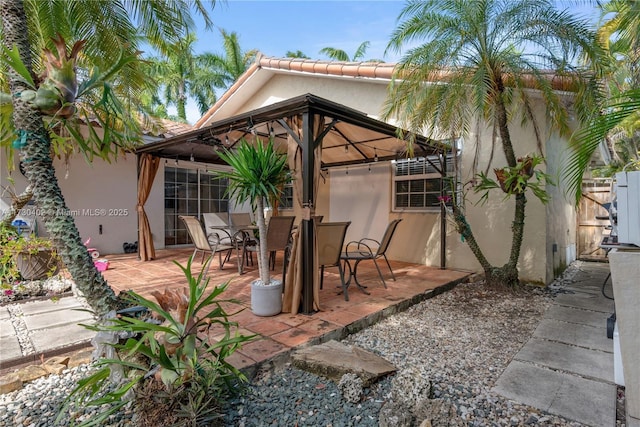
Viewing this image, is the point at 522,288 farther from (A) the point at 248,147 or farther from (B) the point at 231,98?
(B) the point at 231,98

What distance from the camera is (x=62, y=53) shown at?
2.09 m

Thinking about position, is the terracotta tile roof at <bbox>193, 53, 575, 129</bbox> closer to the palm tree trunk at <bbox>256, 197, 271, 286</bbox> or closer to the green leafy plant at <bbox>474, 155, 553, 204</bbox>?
the green leafy plant at <bbox>474, 155, 553, 204</bbox>

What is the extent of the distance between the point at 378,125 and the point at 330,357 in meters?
3.38

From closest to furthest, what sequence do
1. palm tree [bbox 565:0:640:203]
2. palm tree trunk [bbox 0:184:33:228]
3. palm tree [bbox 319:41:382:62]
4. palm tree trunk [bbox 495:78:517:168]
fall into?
1. palm tree [bbox 565:0:640:203]
2. palm tree trunk [bbox 0:184:33:228]
3. palm tree trunk [bbox 495:78:517:168]
4. palm tree [bbox 319:41:382:62]

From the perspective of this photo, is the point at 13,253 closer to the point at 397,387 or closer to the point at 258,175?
the point at 258,175

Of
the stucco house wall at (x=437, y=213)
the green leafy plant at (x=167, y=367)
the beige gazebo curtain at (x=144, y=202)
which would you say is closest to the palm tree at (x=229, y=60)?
the stucco house wall at (x=437, y=213)

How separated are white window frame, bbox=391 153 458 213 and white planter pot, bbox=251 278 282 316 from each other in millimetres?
4713

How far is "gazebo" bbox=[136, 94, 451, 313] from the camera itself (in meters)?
3.69

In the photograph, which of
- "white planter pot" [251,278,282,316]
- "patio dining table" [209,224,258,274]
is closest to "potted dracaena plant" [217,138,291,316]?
"white planter pot" [251,278,282,316]

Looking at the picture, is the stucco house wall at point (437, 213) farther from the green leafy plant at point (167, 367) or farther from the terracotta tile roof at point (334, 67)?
the green leafy plant at point (167, 367)

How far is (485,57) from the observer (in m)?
4.80

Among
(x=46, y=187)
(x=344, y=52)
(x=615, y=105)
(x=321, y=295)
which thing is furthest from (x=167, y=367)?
(x=344, y=52)

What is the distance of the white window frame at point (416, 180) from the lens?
7191mm

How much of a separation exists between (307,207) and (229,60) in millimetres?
19260
